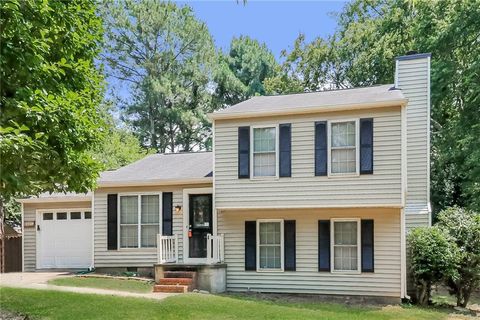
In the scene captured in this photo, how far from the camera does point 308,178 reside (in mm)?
12898

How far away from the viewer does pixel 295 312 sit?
34.0 feet

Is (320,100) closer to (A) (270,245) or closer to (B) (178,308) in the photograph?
(A) (270,245)

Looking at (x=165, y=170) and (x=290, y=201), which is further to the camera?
(x=165, y=170)

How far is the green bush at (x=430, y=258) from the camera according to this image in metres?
12.1

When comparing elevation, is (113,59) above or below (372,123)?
above

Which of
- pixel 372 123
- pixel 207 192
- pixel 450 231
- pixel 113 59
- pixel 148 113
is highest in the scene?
pixel 113 59

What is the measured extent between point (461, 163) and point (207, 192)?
10233mm

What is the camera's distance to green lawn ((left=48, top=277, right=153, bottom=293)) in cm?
1295

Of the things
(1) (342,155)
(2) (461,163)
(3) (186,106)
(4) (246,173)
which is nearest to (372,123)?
(1) (342,155)

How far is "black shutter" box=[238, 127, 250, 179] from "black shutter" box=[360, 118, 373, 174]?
2.93 metres

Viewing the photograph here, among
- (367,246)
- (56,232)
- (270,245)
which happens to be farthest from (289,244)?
(56,232)

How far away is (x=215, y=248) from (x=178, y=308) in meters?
3.65

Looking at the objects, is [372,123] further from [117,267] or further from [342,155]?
[117,267]

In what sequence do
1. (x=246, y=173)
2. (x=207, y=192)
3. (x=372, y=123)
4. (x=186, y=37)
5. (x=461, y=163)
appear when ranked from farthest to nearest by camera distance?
(x=186, y=37)
(x=461, y=163)
(x=207, y=192)
(x=246, y=173)
(x=372, y=123)
